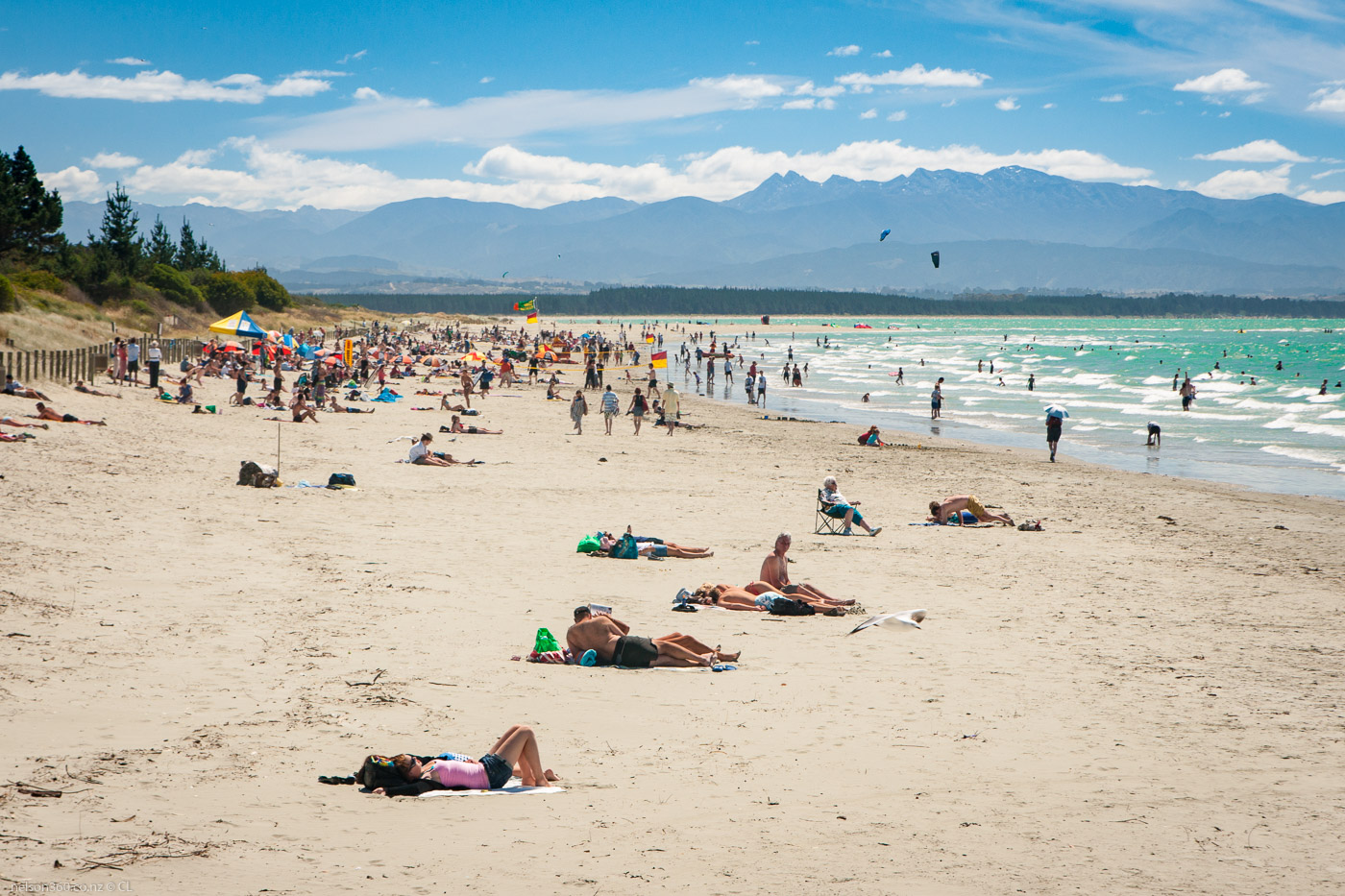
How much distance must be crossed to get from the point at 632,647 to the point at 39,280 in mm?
37876

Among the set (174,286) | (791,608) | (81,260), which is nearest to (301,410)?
(791,608)

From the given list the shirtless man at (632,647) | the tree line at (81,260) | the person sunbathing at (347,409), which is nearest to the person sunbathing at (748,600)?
the shirtless man at (632,647)

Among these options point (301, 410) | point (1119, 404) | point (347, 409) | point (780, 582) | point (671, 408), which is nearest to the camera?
point (780, 582)

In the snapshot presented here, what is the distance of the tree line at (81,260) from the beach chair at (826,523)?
2582 cm

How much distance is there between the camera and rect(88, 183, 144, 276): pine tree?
154 ft

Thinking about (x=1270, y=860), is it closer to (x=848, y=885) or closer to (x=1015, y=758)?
(x=1015, y=758)

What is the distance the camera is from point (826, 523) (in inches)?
491

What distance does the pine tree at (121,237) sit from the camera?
1850 inches

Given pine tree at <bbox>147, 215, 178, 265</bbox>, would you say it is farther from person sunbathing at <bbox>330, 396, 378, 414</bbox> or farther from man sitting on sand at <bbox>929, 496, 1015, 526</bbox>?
man sitting on sand at <bbox>929, 496, 1015, 526</bbox>

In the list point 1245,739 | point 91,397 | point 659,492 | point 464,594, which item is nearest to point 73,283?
point 91,397

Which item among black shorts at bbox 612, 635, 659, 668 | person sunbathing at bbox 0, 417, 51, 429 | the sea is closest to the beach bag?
black shorts at bbox 612, 635, 659, 668

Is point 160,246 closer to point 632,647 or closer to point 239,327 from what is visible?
point 239,327

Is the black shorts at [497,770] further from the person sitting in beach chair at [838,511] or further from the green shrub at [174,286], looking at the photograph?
the green shrub at [174,286]

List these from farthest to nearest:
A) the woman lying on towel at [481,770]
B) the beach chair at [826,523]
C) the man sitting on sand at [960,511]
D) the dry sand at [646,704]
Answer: the man sitting on sand at [960,511], the beach chair at [826,523], the woman lying on towel at [481,770], the dry sand at [646,704]
